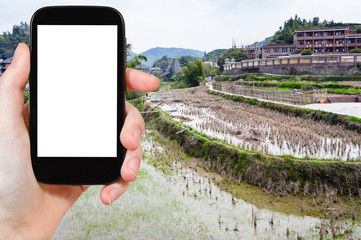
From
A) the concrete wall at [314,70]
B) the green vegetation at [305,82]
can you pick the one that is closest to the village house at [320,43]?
the concrete wall at [314,70]

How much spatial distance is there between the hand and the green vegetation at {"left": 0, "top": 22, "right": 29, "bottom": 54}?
29.0m

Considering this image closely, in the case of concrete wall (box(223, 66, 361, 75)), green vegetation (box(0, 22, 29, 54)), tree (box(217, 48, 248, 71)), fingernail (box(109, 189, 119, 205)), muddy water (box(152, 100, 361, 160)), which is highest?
green vegetation (box(0, 22, 29, 54))

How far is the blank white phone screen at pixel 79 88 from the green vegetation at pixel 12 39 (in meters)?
29.0

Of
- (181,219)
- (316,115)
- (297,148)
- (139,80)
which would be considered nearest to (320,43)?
(316,115)

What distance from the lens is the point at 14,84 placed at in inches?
36.8

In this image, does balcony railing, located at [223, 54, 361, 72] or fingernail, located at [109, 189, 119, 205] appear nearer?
fingernail, located at [109, 189, 119, 205]

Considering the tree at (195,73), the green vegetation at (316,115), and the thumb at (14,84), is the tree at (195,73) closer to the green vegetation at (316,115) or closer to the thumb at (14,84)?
the green vegetation at (316,115)

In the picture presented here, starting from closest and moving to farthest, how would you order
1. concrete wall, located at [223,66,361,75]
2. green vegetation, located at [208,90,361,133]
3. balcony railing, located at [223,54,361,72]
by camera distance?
green vegetation, located at [208,90,361,133] → concrete wall, located at [223,66,361,75] → balcony railing, located at [223,54,361,72]

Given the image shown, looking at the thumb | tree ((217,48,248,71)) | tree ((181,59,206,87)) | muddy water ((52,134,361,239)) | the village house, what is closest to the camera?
the thumb

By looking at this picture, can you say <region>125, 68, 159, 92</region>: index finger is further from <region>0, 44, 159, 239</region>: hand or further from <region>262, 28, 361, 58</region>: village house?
<region>262, 28, 361, 58</region>: village house

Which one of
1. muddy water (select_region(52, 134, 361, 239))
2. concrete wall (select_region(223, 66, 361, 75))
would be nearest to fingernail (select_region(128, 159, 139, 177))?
muddy water (select_region(52, 134, 361, 239))

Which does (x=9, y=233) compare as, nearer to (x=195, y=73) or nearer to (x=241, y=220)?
(x=241, y=220)

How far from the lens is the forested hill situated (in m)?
26.2

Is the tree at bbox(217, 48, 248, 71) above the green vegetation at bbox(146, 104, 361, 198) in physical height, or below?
above
